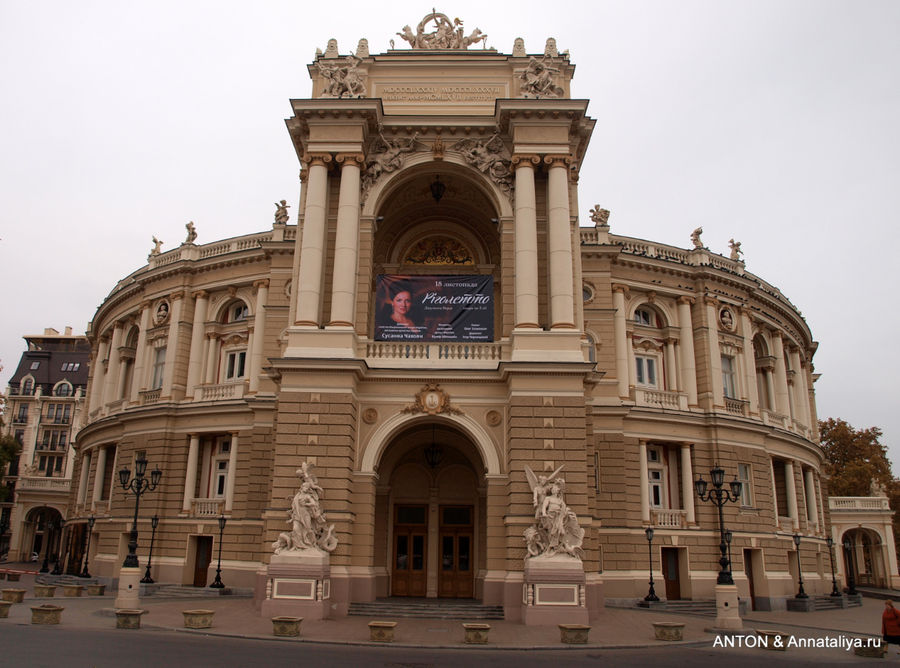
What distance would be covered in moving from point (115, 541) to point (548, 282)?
84.9 ft

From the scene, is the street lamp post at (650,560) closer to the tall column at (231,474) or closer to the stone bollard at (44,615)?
the tall column at (231,474)

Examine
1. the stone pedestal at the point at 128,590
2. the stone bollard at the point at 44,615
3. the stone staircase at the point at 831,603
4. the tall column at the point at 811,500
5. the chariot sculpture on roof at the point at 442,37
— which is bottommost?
the stone staircase at the point at 831,603

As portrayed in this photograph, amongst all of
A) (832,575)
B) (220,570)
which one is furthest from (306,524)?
(832,575)

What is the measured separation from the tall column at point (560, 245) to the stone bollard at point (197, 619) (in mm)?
13799

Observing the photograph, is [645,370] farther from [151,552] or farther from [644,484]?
[151,552]

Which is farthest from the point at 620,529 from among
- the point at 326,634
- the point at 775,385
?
the point at 326,634

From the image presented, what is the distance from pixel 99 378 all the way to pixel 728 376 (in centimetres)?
3752

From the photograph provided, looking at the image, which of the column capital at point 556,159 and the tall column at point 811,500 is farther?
the tall column at point 811,500

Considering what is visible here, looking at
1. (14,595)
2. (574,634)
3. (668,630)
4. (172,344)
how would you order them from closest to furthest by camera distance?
(574,634)
(668,630)
(14,595)
(172,344)

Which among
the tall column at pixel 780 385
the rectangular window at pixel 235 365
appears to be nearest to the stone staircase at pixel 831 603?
the tall column at pixel 780 385

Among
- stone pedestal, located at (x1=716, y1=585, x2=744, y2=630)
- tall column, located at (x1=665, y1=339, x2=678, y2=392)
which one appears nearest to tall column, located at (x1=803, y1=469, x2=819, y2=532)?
tall column, located at (x1=665, y1=339, x2=678, y2=392)

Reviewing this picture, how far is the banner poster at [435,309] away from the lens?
2611 centimetres

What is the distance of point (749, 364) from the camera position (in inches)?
1512

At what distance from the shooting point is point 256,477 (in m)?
34.1
